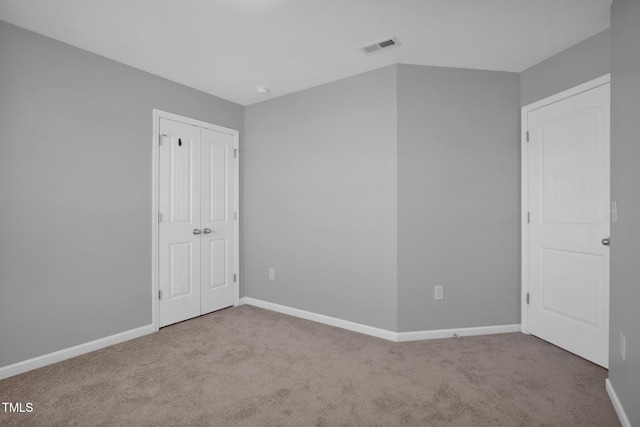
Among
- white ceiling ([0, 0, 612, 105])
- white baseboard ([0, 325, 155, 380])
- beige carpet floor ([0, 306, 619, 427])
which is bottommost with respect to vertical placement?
beige carpet floor ([0, 306, 619, 427])

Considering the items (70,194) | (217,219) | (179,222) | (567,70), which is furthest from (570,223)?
(70,194)

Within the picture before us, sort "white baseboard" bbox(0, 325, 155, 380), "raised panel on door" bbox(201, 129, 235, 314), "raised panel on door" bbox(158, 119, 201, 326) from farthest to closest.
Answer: "raised panel on door" bbox(201, 129, 235, 314) < "raised panel on door" bbox(158, 119, 201, 326) < "white baseboard" bbox(0, 325, 155, 380)

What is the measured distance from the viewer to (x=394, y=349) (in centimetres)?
281

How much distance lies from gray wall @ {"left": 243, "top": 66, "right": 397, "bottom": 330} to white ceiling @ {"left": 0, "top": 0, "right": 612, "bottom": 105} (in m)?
0.47

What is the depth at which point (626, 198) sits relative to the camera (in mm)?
1842

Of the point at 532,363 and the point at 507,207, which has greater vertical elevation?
the point at 507,207

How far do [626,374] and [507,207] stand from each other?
1615 millimetres

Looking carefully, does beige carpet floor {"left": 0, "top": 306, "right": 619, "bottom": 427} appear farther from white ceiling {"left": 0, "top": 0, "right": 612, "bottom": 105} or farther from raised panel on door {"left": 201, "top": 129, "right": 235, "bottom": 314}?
white ceiling {"left": 0, "top": 0, "right": 612, "bottom": 105}

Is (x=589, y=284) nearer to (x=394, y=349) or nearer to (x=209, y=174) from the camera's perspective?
(x=394, y=349)

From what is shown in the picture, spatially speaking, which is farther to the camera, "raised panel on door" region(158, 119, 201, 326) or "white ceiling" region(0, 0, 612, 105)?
"raised panel on door" region(158, 119, 201, 326)

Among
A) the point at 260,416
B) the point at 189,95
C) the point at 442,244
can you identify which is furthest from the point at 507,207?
the point at 189,95

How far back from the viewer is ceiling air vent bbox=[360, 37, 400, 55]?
2609 mm

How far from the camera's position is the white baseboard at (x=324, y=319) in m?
3.08

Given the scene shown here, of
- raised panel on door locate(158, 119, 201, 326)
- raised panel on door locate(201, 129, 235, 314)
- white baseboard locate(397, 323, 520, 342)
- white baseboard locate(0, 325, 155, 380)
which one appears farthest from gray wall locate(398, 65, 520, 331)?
white baseboard locate(0, 325, 155, 380)
